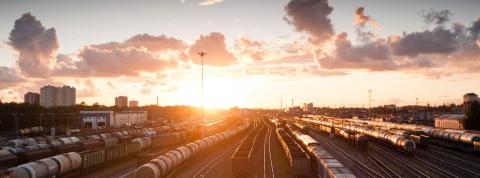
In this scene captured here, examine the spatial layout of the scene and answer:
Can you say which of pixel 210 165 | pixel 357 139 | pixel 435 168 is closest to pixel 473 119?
pixel 357 139

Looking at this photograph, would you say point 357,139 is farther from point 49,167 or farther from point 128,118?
point 128,118

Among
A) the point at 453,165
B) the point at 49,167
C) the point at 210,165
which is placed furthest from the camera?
the point at 453,165

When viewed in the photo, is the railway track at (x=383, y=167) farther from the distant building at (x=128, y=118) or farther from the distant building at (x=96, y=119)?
the distant building at (x=128, y=118)

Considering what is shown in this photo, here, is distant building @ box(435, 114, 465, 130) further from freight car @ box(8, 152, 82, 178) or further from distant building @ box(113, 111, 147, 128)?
freight car @ box(8, 152, 82, 178)

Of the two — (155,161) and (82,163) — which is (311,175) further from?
(82,163)

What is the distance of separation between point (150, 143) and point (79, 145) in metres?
12.5

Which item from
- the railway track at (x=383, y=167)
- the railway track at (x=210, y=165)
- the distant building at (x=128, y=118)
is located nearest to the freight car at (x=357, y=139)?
the railway track at (x=383, y=167)

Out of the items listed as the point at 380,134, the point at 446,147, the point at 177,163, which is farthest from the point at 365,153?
the point at 177,163

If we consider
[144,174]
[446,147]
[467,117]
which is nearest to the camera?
[144,174]

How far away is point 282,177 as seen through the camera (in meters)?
44.1

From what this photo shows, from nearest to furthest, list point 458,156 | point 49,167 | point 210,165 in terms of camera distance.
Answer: point 49,167
point 210,165
point 458,156

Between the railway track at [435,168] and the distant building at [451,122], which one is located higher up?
the distant building at [451,122]

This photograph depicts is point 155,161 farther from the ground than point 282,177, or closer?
farther from the ground

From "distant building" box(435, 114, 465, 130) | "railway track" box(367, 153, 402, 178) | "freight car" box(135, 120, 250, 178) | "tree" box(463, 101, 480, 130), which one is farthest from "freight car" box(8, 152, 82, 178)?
"distant building" box(435, 114, 465, 130)
